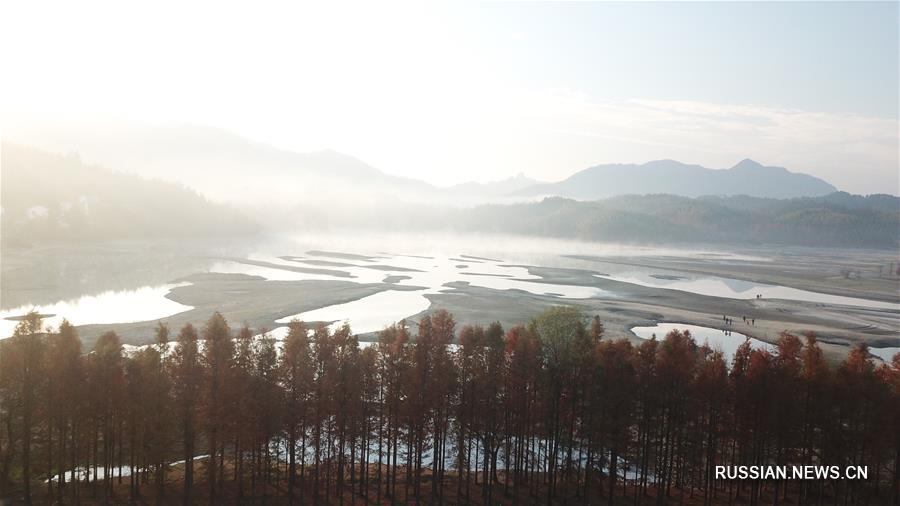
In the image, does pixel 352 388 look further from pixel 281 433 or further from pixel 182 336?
pixel 182 336

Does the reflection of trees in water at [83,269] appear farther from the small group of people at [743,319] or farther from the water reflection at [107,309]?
the small group of people at [743,319]

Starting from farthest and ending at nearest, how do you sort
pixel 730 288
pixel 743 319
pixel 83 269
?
pixel 730 288 < pixel 83 269 < pixel 743 319

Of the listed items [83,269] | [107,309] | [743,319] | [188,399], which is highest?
[188,399]

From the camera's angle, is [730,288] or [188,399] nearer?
[188,399]

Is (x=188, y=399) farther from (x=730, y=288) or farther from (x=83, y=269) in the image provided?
(x=730, y=288)

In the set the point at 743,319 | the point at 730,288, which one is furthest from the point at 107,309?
the point at 730,288

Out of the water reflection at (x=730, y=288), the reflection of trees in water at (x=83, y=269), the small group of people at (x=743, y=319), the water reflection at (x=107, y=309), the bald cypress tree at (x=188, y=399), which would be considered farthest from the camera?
the water reflection at (x=730, y=288)

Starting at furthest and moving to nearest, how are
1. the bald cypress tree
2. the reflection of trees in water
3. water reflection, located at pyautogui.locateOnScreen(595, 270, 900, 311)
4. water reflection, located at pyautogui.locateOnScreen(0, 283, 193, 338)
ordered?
water reflection, located at pyautogui.locateOnScreen(595, 270, 900, 311) < the reflection of trees in water < water reflection, located at pyautogui.locateOnScreen(0, 283, 193, 338) < the bald cypress tree

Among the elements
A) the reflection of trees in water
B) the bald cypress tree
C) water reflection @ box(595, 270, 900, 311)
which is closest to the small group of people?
water reflection @ box(595, 270, 900, 311)

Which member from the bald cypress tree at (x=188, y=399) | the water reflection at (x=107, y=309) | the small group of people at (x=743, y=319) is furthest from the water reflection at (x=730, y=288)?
the bald cypress tree at (x=188, y=399)

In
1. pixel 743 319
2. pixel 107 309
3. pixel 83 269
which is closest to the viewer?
pixel 107 309

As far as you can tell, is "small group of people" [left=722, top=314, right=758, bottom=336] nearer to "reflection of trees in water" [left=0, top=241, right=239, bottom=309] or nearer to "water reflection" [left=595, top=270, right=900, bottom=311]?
"water reflection" [left=595, top=270, right=900, bottom=311]

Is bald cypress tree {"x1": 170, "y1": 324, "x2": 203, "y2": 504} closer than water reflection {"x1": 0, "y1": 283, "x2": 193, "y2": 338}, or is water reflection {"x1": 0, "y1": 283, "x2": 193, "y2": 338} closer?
bald cypress tree {"x1": 170, "y1": 324, "x2": 203, "y2": 504}
